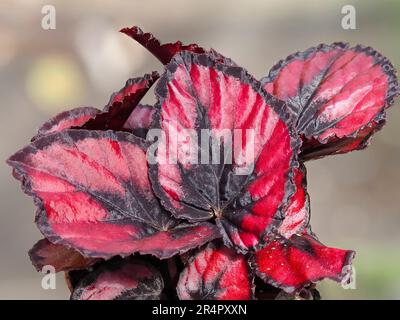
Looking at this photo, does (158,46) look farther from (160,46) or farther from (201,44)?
(201,44)

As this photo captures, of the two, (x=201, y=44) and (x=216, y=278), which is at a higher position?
(x=201, y=44)

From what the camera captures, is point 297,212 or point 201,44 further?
point 201,44

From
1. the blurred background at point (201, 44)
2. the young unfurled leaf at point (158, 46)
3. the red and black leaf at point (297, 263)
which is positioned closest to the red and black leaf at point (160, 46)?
the young unfurled leaf at point (158, 46)

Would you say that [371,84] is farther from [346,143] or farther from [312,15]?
[312,15]

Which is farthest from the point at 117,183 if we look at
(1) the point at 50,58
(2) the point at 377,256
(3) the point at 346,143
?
(1) the point at 50,58

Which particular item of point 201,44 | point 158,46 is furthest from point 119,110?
point 201,44

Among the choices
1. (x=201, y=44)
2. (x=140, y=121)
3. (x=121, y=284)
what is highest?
(x=201, y=44)

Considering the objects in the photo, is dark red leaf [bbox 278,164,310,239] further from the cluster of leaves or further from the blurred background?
the blurred background

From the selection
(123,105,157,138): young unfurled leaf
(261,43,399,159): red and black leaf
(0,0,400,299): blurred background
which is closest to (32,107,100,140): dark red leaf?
(123,105,157,138): young unfurled leaf

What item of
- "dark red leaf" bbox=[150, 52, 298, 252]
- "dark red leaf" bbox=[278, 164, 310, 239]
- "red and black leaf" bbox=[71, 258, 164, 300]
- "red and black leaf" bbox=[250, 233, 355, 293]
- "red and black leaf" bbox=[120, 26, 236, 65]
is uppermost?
"red and black leaf" bbox=[120, 26, 236, 65]
